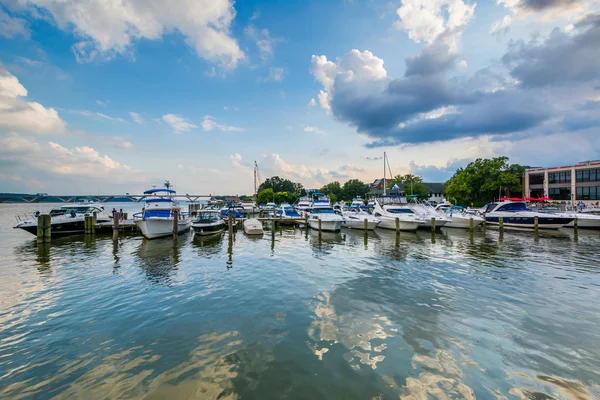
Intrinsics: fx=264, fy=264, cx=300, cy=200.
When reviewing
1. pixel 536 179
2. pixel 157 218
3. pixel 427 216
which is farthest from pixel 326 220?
pixel 536 179

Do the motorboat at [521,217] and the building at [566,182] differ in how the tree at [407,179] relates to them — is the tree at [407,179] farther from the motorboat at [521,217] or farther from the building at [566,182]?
the motorboat at [521,217]

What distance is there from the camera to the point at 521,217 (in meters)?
26.0

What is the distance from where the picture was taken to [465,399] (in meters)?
4.32

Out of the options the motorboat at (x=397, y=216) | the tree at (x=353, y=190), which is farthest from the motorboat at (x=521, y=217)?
the tree at (x=353, y=190)

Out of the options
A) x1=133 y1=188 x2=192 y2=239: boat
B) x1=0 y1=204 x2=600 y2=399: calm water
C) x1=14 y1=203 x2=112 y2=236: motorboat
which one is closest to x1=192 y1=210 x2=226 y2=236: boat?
x1=133 y1=188 x2=192 y2=239: boat

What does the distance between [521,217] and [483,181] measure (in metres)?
32.5

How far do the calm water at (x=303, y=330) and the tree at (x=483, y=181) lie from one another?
45.2m

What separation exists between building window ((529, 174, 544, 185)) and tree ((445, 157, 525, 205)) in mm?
7718

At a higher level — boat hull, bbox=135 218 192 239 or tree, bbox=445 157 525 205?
tree, bbox=445 157 525 205

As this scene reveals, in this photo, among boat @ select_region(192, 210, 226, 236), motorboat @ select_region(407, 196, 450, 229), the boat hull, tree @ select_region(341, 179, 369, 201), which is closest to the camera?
the boat hull

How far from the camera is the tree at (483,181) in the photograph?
2031 inches

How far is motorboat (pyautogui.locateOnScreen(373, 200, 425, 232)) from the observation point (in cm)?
2539

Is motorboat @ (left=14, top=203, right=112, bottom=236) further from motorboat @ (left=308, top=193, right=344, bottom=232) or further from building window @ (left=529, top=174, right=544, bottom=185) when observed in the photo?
building window @ (left=529, top=174, right=544, bottom=185)

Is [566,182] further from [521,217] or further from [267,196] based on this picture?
[267,196]
